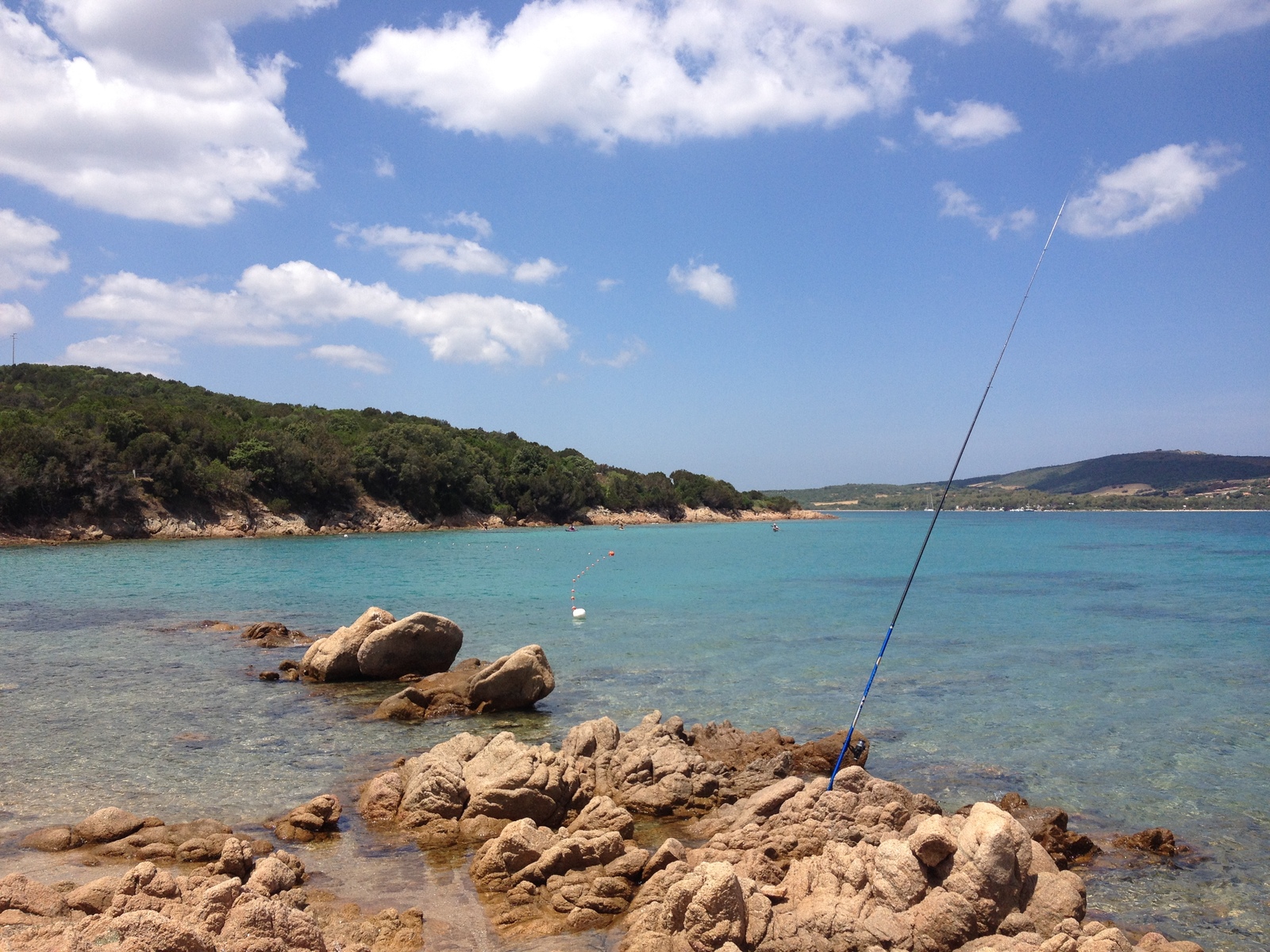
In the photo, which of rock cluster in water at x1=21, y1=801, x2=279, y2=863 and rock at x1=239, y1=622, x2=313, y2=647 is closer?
rock cluster in water at x1=21, y1=801, x2=279, y2=863

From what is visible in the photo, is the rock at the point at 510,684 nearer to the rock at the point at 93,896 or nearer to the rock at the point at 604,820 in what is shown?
the rock at the point at 604,820

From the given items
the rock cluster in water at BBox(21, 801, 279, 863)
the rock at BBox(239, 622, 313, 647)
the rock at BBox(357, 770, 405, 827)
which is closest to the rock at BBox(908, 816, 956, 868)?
the rock at BBox(357, 770, 405, 827)

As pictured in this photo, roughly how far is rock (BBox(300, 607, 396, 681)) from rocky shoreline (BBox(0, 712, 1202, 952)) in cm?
784

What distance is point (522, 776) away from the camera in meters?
9.77

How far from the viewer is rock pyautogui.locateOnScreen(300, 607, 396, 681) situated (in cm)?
1802

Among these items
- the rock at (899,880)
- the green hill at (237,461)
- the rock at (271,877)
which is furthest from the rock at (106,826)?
the green hill at (237,461)

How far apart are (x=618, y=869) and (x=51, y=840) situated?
6078 millimetres

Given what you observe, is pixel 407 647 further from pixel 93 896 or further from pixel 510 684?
pixel 93 896

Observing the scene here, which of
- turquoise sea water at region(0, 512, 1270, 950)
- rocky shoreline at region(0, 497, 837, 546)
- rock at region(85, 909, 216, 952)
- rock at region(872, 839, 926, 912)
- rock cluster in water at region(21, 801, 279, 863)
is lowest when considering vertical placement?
turquoise sea water at region(0, 512, 1270, 950)

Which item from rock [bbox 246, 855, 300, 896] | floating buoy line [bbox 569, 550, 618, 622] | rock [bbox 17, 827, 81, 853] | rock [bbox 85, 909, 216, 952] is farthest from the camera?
floating buoy line [bbox 569, 550, 618, 622]

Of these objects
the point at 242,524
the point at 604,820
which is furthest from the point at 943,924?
the point at 242,524

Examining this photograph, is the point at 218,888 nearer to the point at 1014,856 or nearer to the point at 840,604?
the point at 1014,856

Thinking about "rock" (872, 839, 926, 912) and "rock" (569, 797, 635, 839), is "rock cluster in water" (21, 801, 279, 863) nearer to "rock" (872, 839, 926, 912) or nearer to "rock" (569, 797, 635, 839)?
"rock" (569, 797, 635, 839)

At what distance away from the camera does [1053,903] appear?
6.90 m
